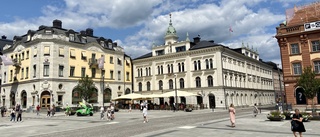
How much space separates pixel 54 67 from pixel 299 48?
39.2 meters

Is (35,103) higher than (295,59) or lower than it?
lower

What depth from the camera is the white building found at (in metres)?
49.0

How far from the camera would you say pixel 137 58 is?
62.9 meters

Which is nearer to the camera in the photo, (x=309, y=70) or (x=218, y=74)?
(x=309, y=70)

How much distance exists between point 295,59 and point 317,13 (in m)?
7.27

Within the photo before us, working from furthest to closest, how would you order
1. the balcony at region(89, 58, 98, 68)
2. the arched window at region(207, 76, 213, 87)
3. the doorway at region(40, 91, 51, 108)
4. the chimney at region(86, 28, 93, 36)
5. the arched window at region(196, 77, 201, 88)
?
the chimney at region(86, 28, 93, 36) → the balcony at region(89, 58, 98, 68) → the arched window at region(196, 77, 201, 88) → the arched window at region(207, 76, 213, 87) → the doorway at region(40, 91, 51, 108)

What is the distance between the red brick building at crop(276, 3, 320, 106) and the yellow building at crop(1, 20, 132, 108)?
89.0 feet

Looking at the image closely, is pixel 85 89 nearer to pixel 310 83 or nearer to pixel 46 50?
pixel 46 50

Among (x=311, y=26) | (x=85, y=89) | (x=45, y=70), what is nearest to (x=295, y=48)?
(x=311, y=26)

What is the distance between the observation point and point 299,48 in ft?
116

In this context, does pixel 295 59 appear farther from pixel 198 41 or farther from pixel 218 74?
pixel 198 41

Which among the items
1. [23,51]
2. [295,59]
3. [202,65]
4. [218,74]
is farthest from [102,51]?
[295,59]

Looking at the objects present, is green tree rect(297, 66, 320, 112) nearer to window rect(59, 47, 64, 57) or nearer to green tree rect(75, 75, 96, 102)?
green tree rect(75, 75, 96, 102)

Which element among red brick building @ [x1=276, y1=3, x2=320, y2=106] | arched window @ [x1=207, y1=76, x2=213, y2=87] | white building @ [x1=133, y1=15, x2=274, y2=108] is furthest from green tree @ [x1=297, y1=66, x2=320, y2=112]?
arched window @ [x1=207, y1=76, x2=213, y2=87]
